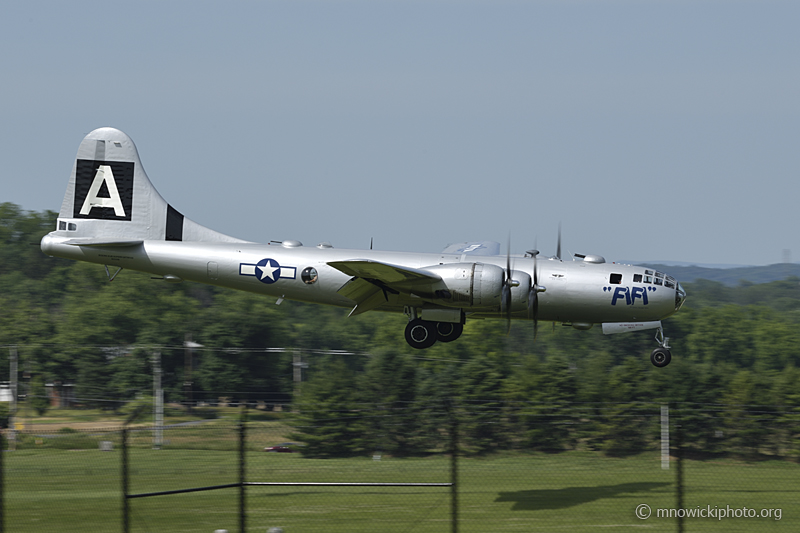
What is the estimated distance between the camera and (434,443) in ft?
73.6

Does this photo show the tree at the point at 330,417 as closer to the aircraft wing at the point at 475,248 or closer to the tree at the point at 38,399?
the aircraft wing at the point at 475,248

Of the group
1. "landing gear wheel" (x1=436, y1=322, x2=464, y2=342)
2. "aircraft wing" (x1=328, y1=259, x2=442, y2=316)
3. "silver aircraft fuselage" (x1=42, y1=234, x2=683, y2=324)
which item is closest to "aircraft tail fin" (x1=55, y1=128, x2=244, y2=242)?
"silver aircraft fuselage" (x1=42, y1=234, x2=683, y2=324)

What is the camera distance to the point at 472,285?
24438mm

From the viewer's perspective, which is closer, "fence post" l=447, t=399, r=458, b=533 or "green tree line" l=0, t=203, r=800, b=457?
"fence post" l=447, t=399, r=458, b=533

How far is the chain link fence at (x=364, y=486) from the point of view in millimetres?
16984

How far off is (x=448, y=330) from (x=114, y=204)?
1277 centimetres

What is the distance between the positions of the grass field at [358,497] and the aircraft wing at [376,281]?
556cm

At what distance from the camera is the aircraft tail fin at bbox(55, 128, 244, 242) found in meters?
29.4

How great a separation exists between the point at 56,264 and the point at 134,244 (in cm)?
8494

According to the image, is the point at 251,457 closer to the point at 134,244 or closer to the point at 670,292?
the point at 134,244

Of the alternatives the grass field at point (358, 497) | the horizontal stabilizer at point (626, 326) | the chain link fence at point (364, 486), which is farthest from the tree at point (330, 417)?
the horizontal stabilizer at point (626, 326)

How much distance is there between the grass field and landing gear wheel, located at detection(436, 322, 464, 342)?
483 centimetres

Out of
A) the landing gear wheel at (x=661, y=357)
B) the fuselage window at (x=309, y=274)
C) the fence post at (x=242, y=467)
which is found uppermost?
the fuselage window at (x=309, y=274)

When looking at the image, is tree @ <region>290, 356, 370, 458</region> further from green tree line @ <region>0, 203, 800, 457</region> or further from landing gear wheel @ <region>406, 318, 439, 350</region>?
landing gear wheel @ <region>406, 318, 439, 350</region>
